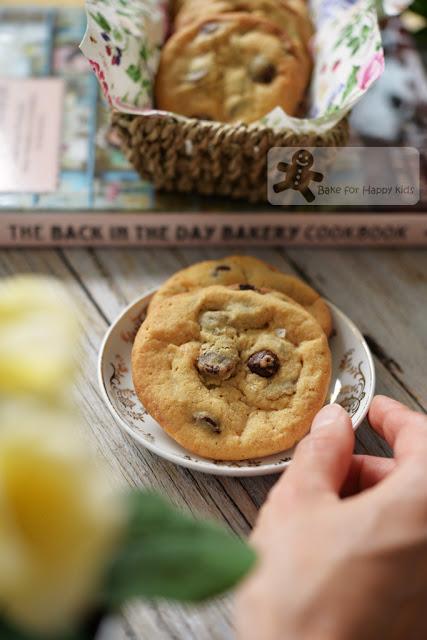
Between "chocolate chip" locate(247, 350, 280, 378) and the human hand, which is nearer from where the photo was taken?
the human hand

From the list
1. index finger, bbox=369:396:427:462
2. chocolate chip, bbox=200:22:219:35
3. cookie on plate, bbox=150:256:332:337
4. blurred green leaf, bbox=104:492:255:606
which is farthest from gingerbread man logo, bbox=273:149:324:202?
blurred green leaf, bbox=104:492:255:606

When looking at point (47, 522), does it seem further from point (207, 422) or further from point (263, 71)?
point (263, 71)

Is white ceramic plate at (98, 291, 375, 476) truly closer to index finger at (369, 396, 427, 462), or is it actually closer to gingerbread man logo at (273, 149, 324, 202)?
index finger at (369, 396, 427, 462)

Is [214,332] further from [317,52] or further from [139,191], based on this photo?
[317,52]

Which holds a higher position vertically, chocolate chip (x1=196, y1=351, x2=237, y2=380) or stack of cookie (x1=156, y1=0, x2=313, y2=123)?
stack of cookie (x1=156, y1=0, x2=313, y2=123)

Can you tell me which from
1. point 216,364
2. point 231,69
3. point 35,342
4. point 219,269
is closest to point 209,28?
point 231,69
